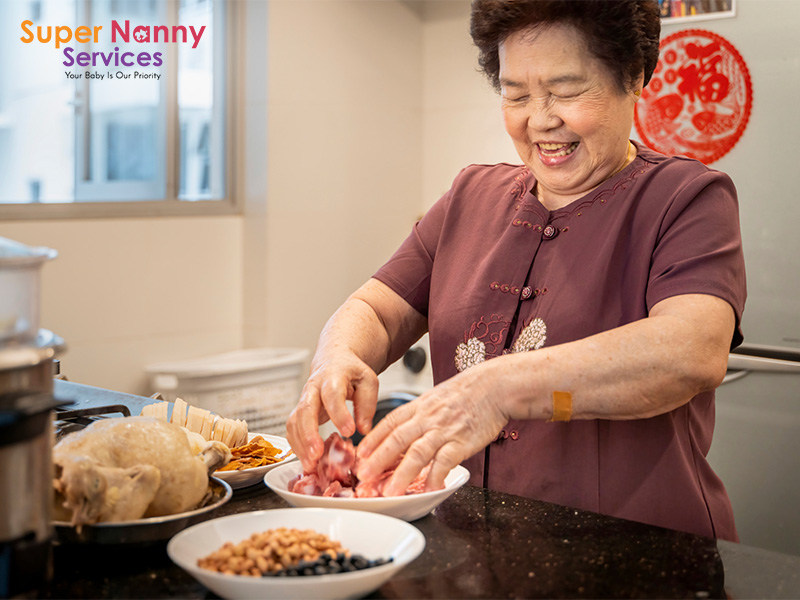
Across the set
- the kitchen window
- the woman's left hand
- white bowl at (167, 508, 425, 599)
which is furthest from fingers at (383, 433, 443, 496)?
the kitchen window

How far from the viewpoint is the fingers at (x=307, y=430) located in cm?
117

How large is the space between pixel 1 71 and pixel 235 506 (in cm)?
229

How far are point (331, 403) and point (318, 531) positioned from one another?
0.33m

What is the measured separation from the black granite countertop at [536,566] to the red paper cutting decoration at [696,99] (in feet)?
5.26

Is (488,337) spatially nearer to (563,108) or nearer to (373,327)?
(373,327)

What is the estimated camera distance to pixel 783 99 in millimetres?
2244

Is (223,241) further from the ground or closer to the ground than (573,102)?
closer to the ground

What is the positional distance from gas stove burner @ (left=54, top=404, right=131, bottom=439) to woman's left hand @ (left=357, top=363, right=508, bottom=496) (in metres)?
0.50

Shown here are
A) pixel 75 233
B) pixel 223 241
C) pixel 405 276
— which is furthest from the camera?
pixel 223 241

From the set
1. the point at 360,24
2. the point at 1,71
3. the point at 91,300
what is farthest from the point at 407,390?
the point at 1,71

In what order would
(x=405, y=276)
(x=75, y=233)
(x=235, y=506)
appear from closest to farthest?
(x=235, y=506) → (x=405, y=276) → (x=75, y=233)

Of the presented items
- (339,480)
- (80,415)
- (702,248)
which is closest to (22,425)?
(339,480)

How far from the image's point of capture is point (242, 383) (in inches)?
119

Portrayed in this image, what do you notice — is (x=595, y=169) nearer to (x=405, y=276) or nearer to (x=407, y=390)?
(x=405, y=276)
